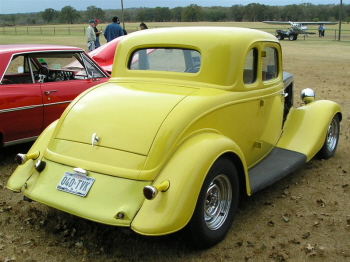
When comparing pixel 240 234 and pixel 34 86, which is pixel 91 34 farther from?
pixel 240 234

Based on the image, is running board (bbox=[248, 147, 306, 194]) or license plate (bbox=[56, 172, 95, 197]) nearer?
license plate (bbox=[56, 172, 95, 197])

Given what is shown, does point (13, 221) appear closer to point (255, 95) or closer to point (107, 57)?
point (255, 95)

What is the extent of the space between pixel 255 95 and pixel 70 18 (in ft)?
346

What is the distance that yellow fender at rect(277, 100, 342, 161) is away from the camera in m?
5.14

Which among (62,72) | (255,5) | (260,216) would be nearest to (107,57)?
(62,72)

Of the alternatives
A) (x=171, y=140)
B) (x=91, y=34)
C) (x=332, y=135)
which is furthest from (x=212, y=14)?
(x=171, y=140)

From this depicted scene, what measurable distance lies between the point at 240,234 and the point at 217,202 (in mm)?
432

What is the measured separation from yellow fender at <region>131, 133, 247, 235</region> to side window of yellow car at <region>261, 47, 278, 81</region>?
5.17 ft

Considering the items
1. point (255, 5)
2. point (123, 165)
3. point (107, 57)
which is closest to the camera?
point (123, 165)

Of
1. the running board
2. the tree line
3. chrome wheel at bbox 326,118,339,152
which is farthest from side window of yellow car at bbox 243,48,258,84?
the tree line

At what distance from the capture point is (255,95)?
14.4 feet

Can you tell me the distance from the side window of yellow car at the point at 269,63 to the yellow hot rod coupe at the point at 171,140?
0.04 feet

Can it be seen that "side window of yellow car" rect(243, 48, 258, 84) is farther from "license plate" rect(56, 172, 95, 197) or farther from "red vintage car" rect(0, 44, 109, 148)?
"red vintage car" rect(0, 44, 109, 148)

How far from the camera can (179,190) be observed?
10.4 feet
